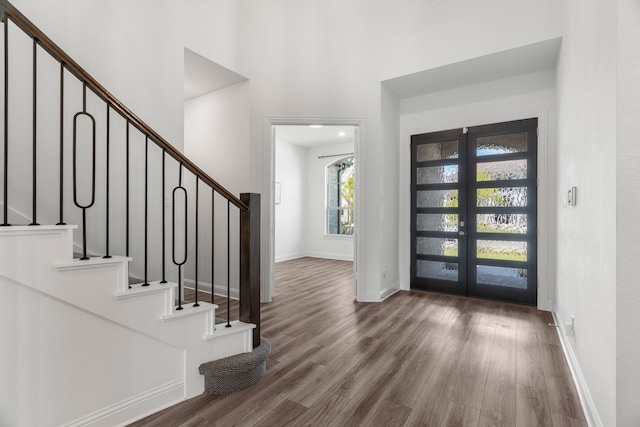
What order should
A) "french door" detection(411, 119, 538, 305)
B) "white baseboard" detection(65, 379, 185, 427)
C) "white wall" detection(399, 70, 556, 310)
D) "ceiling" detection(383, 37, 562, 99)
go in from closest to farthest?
"white baseboard" detection(65, 379, 185, 427), "ceiling" detection(383, 37, 562, 99), "white wall" detection(399, 70, 556, 310), "french door" detection(411, 119, 538, 305)

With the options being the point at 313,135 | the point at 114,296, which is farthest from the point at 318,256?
the point at 114,296

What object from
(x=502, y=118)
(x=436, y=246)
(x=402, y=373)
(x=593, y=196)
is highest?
(x=502, y=118)

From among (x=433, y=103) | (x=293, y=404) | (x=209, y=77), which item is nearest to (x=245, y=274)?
(x=293, y=404)

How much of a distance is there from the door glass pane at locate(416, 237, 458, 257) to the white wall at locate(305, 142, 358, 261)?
3008 mm

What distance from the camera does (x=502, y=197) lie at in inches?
155

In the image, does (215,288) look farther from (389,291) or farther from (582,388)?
(582,388)

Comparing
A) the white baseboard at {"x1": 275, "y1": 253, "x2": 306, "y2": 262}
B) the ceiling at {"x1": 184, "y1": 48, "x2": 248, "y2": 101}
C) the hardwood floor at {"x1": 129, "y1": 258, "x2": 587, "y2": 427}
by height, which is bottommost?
the hardwood floor at {"x1": 129, "y1": 258, "x2": 587, "y2": 427}

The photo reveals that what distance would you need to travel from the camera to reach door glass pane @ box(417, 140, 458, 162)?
14.0 feet

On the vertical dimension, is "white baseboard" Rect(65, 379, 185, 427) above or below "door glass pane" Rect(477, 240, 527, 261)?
below

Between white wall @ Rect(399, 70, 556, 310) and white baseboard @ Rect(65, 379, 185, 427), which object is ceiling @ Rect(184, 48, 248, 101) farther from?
white baseboard @ Rect(65, 379, 185, 427)

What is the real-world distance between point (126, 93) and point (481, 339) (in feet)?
13.2

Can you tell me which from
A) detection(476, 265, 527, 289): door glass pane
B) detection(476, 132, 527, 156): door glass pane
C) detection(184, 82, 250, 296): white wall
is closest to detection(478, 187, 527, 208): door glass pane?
detection(476, 132, 527, 156): door glass pane

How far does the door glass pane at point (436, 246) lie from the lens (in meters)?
4.28

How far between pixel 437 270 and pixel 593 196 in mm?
2832
